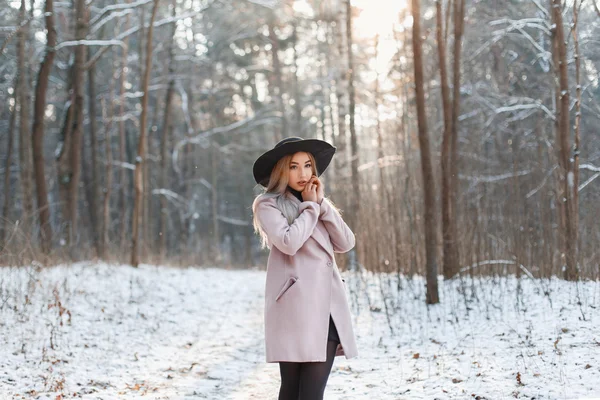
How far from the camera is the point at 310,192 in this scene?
3584 millimetres

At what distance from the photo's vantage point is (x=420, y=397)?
5242 mm

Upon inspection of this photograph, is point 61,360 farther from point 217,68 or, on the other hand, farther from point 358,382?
point 217,68

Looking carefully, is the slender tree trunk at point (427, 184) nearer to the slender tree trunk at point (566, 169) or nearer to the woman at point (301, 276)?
the slender tree trunk at point (566, 169)

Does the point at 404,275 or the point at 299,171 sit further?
the point at 404,275

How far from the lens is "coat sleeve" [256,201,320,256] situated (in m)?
3.38

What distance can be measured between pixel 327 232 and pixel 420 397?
89.9 inches

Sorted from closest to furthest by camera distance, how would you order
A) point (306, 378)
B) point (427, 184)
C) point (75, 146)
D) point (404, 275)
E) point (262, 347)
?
point (306, 378), point (262, 347), point (427, 184), point (404, 275), point (75, 146)

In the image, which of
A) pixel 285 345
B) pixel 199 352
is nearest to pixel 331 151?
pixel 285 345

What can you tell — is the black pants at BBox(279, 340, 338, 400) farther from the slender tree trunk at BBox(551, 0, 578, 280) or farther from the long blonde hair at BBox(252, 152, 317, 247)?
the slender tree trunk at BBox(551, 0, 578, 280)

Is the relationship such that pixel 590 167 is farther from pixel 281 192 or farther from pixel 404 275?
pixel 281 192

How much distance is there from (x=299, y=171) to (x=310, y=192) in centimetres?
15

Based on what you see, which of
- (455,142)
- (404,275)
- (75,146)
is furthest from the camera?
(75,146)

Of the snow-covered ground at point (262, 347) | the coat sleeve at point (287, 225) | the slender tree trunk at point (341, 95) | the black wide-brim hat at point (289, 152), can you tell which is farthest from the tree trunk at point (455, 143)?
the coat sleeve at point (287, 225)

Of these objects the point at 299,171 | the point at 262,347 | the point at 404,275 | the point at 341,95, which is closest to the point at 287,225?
the point at 299,171
